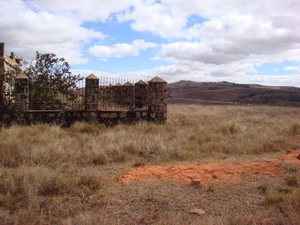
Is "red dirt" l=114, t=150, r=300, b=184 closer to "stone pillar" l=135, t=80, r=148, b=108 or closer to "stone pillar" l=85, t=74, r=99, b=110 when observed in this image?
"stone pillar" l=85, t=74, r=99, b=110

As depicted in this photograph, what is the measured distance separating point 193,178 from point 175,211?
4.62 ft

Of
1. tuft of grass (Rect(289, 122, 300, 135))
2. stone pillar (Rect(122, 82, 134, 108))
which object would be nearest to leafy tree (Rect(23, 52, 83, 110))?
stone pillar (Rect(122, 82, 134, 108))

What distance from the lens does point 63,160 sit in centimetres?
595

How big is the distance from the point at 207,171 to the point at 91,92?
675cm

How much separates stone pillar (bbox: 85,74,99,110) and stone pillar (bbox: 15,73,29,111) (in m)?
2.26

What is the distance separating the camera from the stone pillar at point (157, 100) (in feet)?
37.8

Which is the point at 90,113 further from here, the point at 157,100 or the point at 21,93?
the point at 157,100

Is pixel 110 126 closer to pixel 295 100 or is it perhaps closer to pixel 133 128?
pixel 133 128

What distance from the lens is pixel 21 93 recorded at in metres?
9.95

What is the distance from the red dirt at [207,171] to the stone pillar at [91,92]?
5.66 m

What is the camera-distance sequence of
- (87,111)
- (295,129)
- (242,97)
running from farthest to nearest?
(242,97)
(295,129)
(87,111)

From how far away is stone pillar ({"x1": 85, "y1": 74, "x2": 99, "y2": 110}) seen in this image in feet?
35.2

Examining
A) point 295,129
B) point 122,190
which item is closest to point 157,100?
point 295,129

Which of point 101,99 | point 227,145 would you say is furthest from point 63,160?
point 101,99
